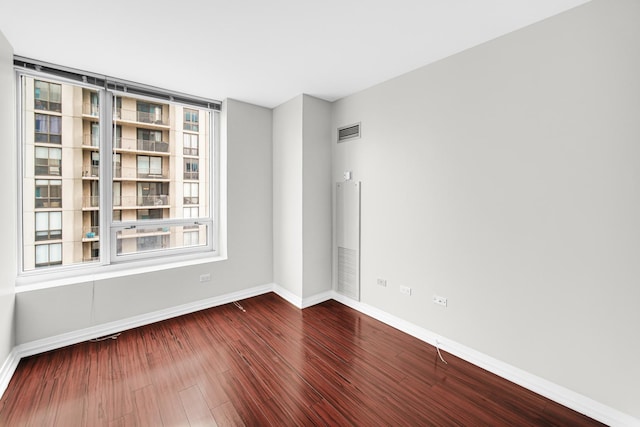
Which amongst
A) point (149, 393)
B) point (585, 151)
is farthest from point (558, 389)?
point (149, 393)

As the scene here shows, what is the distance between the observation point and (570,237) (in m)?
1.82

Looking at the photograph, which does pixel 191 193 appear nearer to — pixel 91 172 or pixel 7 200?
pixel 91 172

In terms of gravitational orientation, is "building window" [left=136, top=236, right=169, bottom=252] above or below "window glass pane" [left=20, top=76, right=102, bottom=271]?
below

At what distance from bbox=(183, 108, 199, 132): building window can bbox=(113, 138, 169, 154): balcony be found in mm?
358

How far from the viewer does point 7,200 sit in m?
2.17

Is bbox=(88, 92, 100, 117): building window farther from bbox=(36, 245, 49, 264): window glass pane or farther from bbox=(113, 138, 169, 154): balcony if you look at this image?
bbox=(36, 245, 49, 264): window glass pane

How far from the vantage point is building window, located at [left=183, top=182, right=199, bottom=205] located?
11.4 ft

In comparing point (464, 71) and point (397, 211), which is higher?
point (464, 71)

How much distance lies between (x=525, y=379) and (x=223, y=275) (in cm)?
320

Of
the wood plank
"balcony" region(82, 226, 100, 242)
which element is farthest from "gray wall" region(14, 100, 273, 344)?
the wood plank

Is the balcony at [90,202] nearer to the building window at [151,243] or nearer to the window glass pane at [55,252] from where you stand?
the window glass pane at [55,252]

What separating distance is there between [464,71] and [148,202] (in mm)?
3565

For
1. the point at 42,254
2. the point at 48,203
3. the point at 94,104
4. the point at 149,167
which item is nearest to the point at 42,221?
the point at 48,203

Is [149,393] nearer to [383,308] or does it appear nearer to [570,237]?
[383,308]
